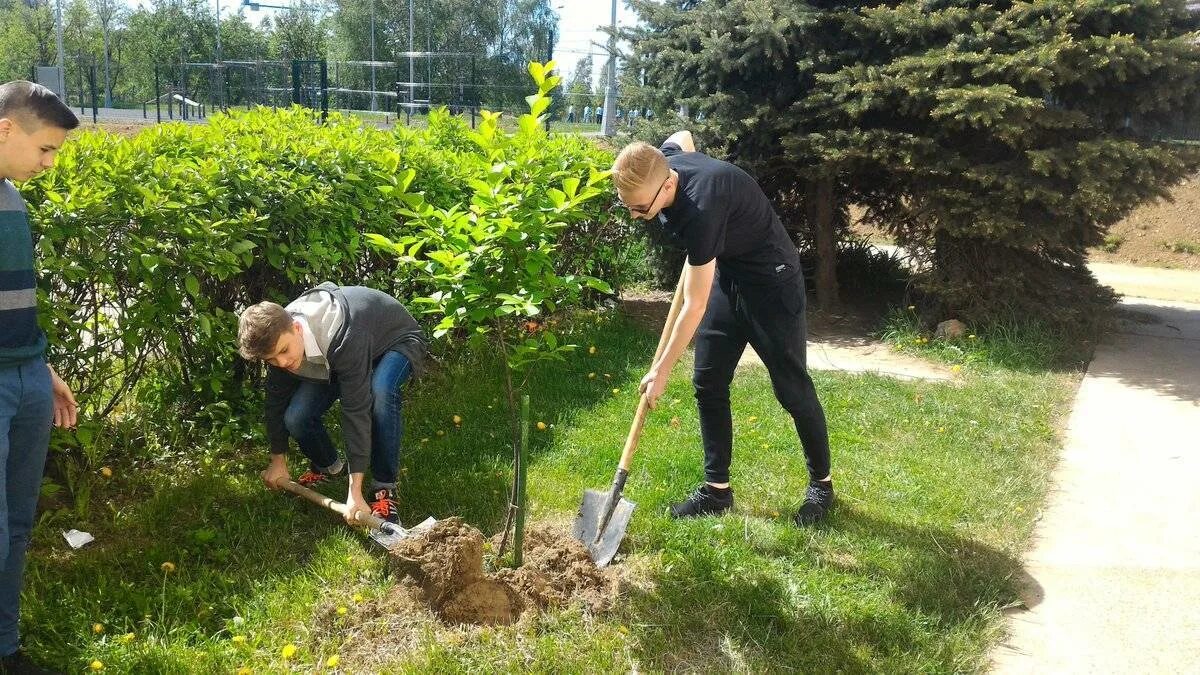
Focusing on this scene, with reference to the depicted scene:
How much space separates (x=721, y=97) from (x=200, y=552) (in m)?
5.34

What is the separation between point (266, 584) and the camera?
334cm

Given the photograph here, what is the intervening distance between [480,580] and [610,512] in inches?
23.2

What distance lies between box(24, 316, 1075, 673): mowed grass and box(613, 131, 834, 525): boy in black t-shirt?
0.24 metres

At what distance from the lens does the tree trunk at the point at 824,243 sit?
8078 millimetres

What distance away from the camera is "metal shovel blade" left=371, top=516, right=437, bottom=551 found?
329 centimetres

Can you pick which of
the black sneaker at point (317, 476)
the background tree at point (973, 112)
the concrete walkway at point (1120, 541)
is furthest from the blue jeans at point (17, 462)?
the background tree at point (973, 112)

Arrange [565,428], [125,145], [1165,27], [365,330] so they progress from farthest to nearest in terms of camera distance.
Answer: [1165,27] → [565,428] → [125,145] → [365,330]

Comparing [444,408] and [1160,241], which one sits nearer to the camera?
[444,408]

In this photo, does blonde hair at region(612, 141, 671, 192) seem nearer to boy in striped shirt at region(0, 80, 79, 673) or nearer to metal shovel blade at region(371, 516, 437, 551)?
metal shovel blade at region(371, 516, 437, 551)

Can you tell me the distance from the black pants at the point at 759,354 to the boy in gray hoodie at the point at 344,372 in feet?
4.02

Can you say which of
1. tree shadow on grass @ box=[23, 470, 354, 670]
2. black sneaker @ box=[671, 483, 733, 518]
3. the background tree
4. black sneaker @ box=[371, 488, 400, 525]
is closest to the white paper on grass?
tree shadow on grass @ box=[23, 470, 354, 670]

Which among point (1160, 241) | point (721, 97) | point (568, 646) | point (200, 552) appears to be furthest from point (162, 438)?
point (1160, 241)

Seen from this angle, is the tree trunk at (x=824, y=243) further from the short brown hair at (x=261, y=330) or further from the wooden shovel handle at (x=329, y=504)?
the short brown hair at (x=261, y=330)

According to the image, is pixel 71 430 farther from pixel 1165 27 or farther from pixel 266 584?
pixel 1165 27
